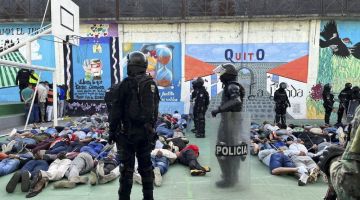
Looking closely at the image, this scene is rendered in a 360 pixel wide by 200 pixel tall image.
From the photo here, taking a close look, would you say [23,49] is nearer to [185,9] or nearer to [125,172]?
[185,9]

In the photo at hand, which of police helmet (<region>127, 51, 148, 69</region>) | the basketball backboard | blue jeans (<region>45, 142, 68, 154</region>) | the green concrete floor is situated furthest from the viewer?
the basketball backboard

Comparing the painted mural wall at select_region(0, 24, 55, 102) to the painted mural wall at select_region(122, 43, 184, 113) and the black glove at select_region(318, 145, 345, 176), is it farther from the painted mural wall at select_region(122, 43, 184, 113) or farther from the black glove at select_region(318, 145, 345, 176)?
the black glove at select_region(318, 145, 345, 176)

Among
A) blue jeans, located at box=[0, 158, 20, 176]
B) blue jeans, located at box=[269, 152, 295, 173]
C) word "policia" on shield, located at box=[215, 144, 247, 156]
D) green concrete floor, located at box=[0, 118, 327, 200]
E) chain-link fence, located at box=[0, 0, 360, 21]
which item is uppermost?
chain-link fence, located at box=[0, 0, 360, 21]

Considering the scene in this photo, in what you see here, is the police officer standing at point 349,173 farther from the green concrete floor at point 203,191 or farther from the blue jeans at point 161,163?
the blue jeans at point 161,163

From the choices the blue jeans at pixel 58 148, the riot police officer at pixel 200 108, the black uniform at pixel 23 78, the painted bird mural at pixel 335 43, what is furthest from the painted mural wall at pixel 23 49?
the painted bird mural at pixel 335 43

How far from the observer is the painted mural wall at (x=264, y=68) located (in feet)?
52.4

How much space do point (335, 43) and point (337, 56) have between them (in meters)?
0.61

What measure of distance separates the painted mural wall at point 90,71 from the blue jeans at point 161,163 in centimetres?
1095

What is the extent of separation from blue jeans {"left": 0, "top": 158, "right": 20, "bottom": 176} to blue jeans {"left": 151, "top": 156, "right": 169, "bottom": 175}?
8.06 ft

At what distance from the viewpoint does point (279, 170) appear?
5863 mm

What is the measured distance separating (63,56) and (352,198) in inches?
669

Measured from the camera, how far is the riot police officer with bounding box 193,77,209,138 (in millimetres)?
10307

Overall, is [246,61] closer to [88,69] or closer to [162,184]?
[88,69]

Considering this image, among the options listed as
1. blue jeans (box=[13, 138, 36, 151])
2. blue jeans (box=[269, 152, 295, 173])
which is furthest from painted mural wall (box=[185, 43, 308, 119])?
blue jeans (box=[13, 138, 36, 151])
